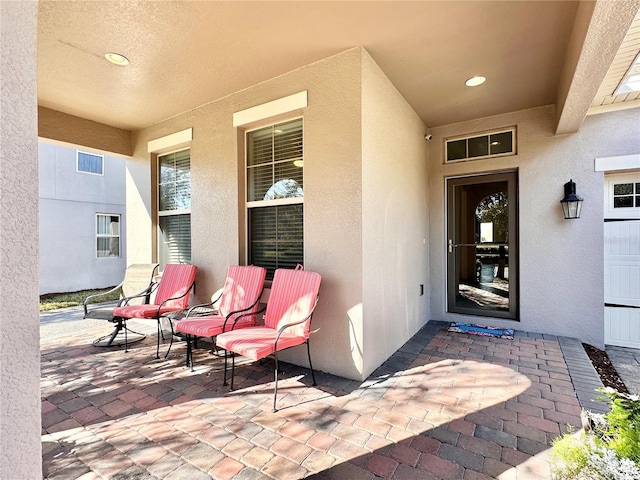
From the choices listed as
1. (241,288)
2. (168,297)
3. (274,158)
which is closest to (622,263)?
(274,158)

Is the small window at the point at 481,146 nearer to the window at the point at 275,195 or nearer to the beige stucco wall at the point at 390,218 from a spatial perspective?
the beige stucco wall at the point at 390,218

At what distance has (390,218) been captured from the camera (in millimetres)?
3486

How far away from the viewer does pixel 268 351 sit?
2443 millimetres

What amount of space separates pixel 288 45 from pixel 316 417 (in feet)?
10.3

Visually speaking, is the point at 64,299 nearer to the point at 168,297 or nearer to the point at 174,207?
the point at 174,207

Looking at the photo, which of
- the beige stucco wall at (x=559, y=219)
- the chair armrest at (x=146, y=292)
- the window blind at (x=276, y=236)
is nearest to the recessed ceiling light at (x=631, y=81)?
the beige stucco wall at (x=559, y=219)

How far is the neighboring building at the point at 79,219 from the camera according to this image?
7.94 metres

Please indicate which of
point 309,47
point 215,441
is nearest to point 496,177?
point 309,47

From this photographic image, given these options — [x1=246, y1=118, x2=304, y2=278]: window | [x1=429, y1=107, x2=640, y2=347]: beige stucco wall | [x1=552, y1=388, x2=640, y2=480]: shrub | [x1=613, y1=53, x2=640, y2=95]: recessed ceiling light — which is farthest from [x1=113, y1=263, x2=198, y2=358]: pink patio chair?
[x1=613, y1=53, x2=640, y2=95]: recessed ceiling light

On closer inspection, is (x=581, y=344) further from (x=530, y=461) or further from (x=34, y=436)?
(x=34, y=436)

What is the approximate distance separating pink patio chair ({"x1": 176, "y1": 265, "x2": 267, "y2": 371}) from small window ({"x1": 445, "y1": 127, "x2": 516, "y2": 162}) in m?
3.52

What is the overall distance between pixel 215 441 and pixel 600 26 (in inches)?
143

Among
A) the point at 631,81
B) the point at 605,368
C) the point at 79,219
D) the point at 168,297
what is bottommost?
the point at 605,368

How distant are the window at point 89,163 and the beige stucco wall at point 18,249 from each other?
9.79m
